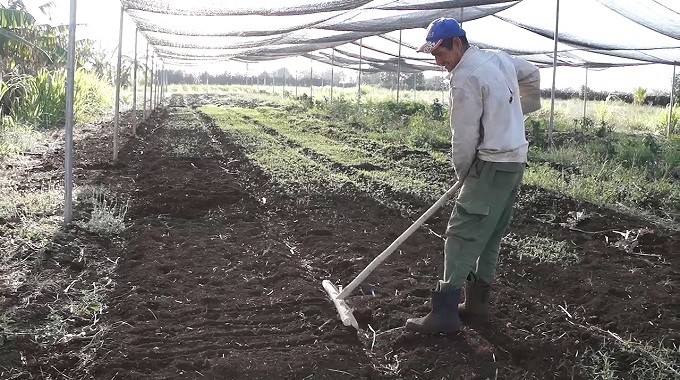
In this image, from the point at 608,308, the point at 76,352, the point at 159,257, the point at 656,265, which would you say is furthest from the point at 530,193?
the point at 76,352

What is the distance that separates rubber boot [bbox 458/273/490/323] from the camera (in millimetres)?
3271

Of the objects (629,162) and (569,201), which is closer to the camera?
(569,201)

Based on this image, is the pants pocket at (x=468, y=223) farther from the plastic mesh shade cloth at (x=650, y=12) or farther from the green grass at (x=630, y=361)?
the plastic mesh shade cloth at (x=650, y=12)

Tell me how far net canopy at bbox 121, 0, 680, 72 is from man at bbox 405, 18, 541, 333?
114 inches

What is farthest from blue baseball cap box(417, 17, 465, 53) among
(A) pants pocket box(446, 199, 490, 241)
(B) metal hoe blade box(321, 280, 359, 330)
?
(B) metal hoe blade box(321, 280, 359, 330)

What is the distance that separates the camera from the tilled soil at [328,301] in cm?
283

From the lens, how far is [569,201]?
6070 mm

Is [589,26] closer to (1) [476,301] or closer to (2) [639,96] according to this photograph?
(1) [476,301]

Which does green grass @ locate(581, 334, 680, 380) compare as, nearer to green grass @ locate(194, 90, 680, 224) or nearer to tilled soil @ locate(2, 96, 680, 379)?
tilled soil @ locate(2, 96, 680, 379)

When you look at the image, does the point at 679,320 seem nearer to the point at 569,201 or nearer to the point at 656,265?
the point at 656,265

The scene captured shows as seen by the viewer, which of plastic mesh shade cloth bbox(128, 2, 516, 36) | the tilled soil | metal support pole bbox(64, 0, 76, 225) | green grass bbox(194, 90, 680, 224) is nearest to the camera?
the tilled soil

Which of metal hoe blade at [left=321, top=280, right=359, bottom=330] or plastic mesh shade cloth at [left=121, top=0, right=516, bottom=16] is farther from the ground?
plastic mesh shade cloth at [left=121, top=0, right=516, bottom=16]

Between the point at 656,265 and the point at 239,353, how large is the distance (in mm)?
2866

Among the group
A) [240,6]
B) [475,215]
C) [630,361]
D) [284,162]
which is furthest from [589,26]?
[630,361]
